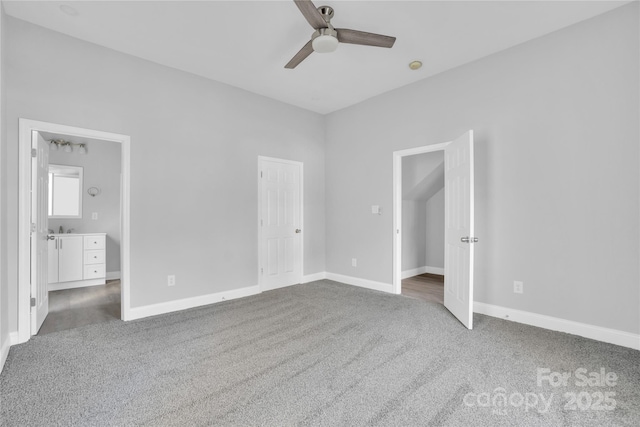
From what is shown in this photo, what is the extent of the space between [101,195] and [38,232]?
2.89m

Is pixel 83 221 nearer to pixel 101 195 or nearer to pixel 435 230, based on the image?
pixel 101 195

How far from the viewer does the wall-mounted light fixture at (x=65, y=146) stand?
498cm

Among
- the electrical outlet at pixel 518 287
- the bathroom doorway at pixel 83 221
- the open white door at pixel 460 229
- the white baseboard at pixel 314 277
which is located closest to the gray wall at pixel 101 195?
the bathroom doorway at pixel 83 221

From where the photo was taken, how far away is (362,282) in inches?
186

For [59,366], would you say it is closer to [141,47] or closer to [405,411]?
[405,411]

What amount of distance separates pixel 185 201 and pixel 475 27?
3.60m

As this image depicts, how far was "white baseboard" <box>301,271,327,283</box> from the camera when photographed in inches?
198

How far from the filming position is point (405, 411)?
1.75 meters

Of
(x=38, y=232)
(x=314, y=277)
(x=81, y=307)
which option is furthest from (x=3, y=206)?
(x=314, y=277)

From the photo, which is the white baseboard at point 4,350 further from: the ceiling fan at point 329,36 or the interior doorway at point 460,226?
the interior doorway at point 460,226

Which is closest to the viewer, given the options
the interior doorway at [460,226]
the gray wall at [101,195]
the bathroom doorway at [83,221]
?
the interior doorway at [460,226]

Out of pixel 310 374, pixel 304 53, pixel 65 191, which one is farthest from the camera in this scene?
pixel 65 191

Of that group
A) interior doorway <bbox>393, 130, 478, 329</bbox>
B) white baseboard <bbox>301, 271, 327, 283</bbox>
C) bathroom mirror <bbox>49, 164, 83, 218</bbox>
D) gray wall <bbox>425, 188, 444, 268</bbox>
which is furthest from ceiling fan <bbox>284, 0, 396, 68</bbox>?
bathroom mirror <bbox>49, 164, 83, 218</bbox>

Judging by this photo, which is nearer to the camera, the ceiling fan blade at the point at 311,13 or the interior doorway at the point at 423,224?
the ceiling fan blade at the point at 311,13
